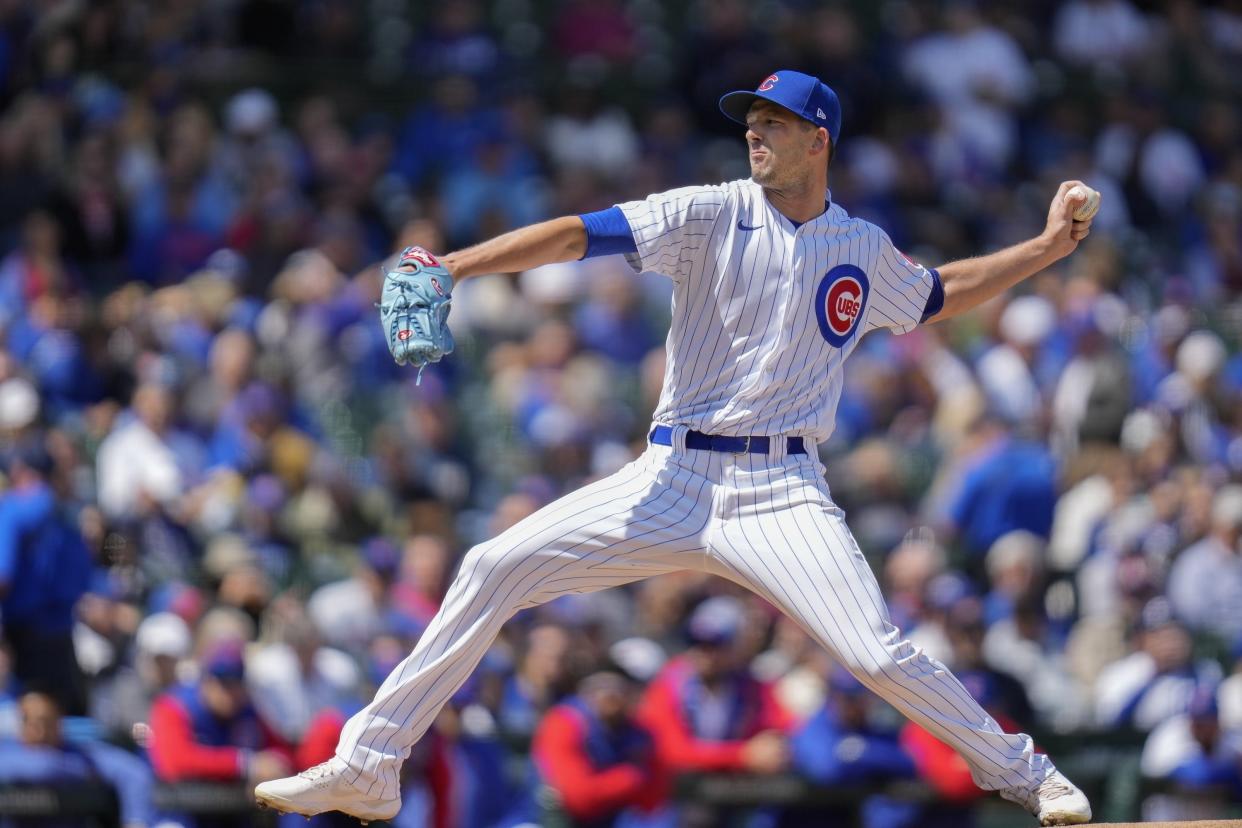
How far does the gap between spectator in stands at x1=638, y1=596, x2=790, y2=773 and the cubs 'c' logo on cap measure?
3198 millimetres

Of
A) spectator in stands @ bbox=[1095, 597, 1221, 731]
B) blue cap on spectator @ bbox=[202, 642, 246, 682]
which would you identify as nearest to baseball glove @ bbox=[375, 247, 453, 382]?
blue cap on spectator @ bbox=[202, 642, 246, 682]

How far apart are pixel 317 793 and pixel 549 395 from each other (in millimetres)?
5485

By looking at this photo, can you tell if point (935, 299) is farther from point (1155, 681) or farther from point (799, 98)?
point (1155, 681)

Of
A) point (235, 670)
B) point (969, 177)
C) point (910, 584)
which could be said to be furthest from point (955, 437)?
point (235, 670)

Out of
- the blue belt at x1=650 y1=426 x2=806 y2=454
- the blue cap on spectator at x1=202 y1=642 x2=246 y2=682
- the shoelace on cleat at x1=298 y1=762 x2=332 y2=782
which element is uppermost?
the blue belt at x1=650 y1=426 x2=806 y2=454

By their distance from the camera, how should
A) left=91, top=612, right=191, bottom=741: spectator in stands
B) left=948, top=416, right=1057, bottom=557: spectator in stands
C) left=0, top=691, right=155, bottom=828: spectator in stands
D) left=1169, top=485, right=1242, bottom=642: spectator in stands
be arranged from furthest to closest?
left=948, top=416, right=1057, bottom=557: spectator in stands < left=1169, top=485, right=1242, bottom=642: spectator in stands < left=91, top=612, right=191, bottom=741: spectator in stands < left=0, top=691, right=155, bottom=828: spectator in stands

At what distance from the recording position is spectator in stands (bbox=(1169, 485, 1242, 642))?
1012 cm

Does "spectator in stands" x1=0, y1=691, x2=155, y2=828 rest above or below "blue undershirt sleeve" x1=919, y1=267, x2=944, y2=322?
below

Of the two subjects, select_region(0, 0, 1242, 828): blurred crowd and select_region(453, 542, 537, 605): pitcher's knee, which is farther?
select_region(0, 0, 1242, 828): blurred crowd

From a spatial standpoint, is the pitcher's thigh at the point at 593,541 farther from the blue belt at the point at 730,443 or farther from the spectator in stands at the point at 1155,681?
the spectator in stands at the point at 1155,681

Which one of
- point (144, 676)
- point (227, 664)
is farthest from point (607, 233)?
point (144, 676)

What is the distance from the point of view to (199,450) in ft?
33.2

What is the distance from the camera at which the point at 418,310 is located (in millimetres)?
4930

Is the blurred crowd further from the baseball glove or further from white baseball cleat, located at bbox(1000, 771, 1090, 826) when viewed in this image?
the baseball glove
